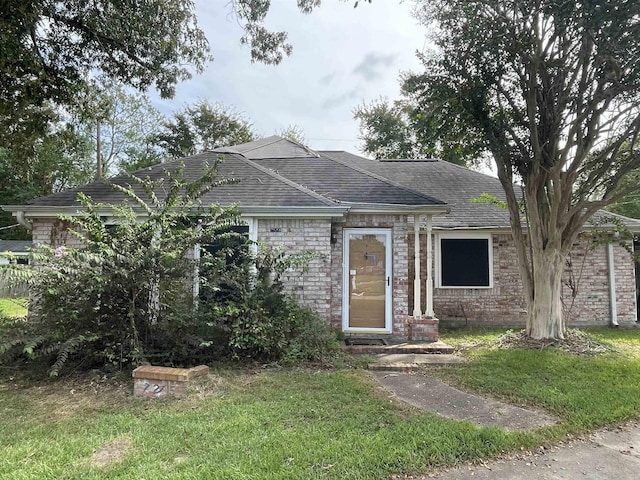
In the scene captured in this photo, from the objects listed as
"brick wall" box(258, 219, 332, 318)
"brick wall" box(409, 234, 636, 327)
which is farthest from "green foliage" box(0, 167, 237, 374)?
"brick wall" box(409, 234, 636, 327)

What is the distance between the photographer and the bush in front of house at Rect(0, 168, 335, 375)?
17.8ft

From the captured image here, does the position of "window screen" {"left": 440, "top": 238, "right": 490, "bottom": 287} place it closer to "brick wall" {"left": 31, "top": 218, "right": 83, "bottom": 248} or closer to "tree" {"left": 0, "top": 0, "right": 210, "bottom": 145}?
"tree" {"left": 0, "top": 0, "right": 210, "bottom": 145}

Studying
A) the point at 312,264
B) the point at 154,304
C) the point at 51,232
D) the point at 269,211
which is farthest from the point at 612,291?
the point at 51,232

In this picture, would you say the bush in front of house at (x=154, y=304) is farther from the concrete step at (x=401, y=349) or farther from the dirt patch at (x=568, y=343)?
the dirt patch at (x=568, y=343)

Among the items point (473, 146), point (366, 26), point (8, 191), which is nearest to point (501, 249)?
point (473, 146)

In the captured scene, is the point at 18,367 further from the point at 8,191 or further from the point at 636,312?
the point at 8,191

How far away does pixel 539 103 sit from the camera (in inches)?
312

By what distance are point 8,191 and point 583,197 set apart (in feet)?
105

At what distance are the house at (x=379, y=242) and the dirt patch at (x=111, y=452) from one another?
4.12 meters

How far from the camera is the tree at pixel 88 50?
28.2 ft

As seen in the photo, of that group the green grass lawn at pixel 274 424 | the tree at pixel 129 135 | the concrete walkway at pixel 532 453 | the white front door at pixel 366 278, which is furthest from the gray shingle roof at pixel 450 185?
the tree at pixel 129 135

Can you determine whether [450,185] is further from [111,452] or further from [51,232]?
[111,452]

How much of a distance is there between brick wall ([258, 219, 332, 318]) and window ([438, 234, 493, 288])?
4.24 m

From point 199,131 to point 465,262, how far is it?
24.4 m
